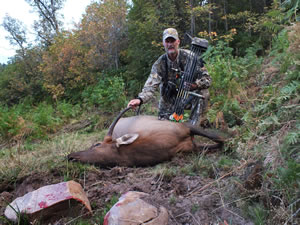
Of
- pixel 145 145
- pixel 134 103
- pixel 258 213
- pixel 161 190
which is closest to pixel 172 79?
pixel 134 103

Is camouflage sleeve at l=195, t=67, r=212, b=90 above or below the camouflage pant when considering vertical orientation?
above

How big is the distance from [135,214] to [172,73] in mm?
2951

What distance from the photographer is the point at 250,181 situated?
6.37 feet

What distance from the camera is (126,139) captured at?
320cm

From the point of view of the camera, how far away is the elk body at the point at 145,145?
316 centimetres

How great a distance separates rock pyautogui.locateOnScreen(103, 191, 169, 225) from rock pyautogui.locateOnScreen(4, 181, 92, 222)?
0.43m

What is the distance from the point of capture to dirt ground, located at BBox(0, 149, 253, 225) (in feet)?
6.29

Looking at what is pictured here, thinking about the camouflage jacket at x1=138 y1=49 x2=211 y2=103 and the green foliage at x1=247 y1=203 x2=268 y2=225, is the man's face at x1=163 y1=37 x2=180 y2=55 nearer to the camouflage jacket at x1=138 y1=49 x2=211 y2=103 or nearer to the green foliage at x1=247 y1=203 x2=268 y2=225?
the camouflage jacket at x1=138 y1=49 x2=211 y2=103

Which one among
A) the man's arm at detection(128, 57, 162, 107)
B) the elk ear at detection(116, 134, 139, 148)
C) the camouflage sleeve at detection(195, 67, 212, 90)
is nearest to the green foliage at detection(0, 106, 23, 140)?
the man's arm at detection(128, 57, 162, 107)

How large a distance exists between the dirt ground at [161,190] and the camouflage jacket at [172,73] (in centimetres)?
137

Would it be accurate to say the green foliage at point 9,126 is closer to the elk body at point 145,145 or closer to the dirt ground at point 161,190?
A: the dirt ground at point 161,190

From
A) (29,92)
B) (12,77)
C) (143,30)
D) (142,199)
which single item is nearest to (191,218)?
(142,199)

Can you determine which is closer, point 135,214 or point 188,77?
point 135,214

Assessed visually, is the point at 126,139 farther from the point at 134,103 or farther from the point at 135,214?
the point at 135,214
